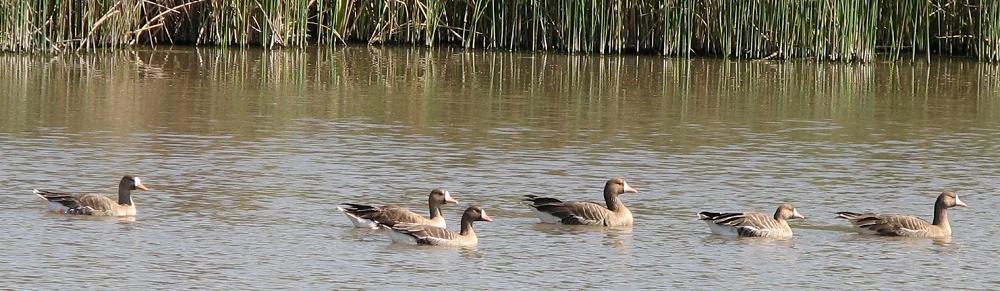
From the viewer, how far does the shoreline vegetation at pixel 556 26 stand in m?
22.7

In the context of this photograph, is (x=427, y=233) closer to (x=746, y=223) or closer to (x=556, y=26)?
(x=746, y=223)

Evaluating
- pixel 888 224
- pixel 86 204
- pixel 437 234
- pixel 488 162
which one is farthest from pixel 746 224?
pixel 86 204

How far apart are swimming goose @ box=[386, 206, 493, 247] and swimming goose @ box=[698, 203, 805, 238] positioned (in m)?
1.50

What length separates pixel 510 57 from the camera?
79.3 feet

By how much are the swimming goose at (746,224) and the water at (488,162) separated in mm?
94

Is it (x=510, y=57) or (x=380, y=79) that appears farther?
(x=510, y=57)

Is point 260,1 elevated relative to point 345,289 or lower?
elevated

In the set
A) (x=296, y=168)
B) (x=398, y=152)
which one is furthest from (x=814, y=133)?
(x=296, y=168)

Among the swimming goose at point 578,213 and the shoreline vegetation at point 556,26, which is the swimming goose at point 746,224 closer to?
the swimming goose at point 578,213

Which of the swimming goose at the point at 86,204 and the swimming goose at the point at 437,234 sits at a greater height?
the swimming goose at the point at 86,204

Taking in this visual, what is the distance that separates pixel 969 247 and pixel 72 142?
25.5 feet

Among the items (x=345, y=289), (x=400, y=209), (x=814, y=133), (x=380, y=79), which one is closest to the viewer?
(x=345, y=289)

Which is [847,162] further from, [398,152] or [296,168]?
[296,168]

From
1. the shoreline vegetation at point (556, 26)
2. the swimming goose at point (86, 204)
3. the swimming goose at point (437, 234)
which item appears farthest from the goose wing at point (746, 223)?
the shoreline vegetation at point (556, 26)
